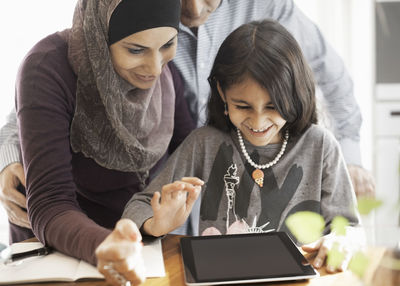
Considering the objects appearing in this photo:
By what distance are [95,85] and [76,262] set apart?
0.52 m

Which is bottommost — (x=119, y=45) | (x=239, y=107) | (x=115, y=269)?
(x=115, y=269)

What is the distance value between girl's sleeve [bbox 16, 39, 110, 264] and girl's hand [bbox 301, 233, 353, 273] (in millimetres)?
461

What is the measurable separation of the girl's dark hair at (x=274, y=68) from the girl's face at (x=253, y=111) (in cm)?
2

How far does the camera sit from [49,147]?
1.16 meters

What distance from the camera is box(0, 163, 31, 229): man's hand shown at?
1.33 metres

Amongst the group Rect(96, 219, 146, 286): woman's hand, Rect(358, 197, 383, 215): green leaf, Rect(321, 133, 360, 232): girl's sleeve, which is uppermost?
Rect(358, 197, 383, 215): green leaf

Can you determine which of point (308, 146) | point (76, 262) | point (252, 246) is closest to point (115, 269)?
point (76, 262)

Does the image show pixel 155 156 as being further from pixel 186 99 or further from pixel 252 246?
pixel 252 246

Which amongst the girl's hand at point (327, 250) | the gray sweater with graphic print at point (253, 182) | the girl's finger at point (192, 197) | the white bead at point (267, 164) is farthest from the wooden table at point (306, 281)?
the white bead at point (267, 164)

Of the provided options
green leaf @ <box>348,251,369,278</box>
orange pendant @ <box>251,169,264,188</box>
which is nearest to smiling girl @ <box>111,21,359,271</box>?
orange pendant @ <box>251,169,264,188</box>

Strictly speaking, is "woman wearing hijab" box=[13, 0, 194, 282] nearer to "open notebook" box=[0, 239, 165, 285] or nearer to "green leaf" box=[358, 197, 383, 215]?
"open notebook" box=[0, 239, 165, 285]

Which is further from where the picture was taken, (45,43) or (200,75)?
(200,75)

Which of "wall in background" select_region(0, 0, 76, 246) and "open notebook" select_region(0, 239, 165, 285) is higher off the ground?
"wall in background" select_region(0, 0, 76, 246)

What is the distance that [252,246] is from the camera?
3.33ft
